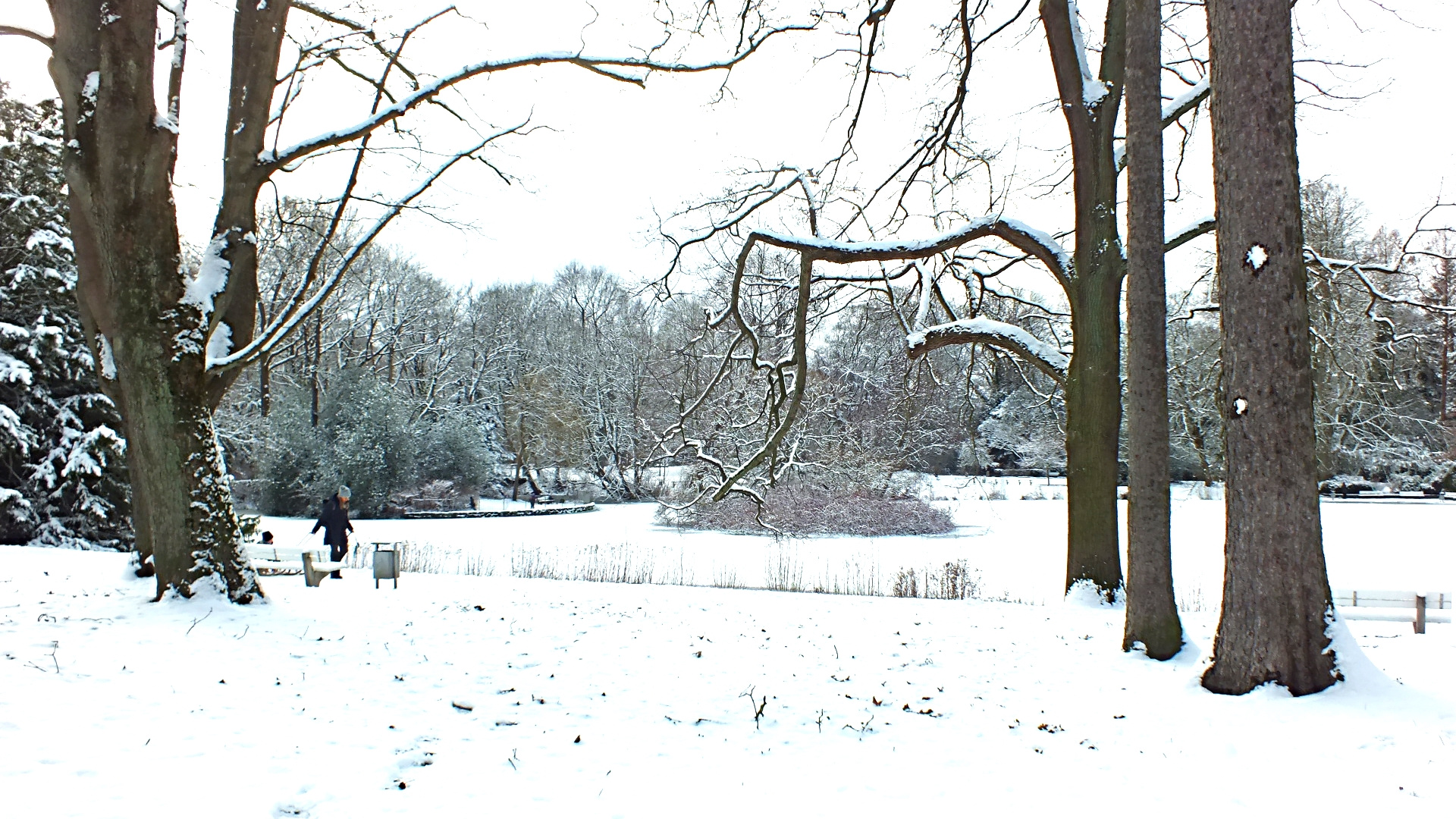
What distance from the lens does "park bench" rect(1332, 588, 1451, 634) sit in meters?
8.10

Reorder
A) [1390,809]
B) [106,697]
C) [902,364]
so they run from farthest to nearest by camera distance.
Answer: [902,364] < [106,697] < [1390,809]

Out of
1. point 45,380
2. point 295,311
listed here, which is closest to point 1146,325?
point 295,311

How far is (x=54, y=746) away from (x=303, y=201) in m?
7.25

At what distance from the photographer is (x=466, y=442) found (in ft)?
96.7

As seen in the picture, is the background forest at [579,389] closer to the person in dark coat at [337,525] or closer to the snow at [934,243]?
the snow at [934,243]

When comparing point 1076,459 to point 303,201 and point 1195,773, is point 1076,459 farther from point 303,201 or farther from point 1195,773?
point 303,201

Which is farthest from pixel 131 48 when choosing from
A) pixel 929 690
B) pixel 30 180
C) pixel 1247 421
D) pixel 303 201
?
pixel 30 180

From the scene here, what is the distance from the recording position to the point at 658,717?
4684mm

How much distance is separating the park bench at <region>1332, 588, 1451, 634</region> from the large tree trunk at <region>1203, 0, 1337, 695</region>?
480cm

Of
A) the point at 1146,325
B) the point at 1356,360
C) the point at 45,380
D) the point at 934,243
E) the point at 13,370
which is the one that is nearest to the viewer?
the point at 1146,325

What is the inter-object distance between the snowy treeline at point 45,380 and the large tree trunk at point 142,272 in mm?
10867

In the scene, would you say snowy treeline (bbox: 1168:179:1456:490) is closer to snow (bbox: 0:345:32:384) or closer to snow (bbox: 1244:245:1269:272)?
snow (bbox: 1244:245:1269:272)

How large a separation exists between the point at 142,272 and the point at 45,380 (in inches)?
490

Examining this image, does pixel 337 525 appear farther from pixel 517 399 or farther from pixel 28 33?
pixel 517 399
